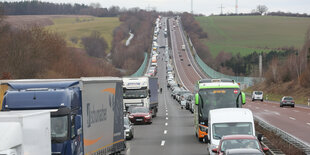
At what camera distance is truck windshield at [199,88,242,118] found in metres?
27.9

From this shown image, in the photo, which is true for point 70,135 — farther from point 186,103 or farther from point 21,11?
point 21,11

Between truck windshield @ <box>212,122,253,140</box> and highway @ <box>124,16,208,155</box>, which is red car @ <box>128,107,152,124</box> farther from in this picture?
truck windshield @ <box>212,122,253,140</box>

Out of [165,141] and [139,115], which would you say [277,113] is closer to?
[139,115]

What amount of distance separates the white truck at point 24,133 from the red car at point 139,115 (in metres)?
29.1

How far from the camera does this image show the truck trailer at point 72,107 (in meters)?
15.2

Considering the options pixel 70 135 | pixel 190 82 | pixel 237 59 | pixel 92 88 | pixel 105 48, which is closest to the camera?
pixel 70 135

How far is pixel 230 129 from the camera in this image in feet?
71.6

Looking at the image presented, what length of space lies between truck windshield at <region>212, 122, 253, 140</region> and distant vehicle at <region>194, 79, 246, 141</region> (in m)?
5.95

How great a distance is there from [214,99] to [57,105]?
1398cm

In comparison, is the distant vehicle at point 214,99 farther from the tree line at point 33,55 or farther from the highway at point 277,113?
the tree line at point 33,55

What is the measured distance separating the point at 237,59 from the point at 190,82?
140 feet

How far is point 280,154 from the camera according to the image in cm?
2069

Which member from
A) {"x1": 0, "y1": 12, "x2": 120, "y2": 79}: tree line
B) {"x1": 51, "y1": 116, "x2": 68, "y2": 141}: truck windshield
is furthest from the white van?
{"x1": 0, "y1": 12, "x2": 120, "y2": 79}: tree line

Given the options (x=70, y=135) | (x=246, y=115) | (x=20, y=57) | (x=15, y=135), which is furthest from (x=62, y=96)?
(x=20, y=57)
